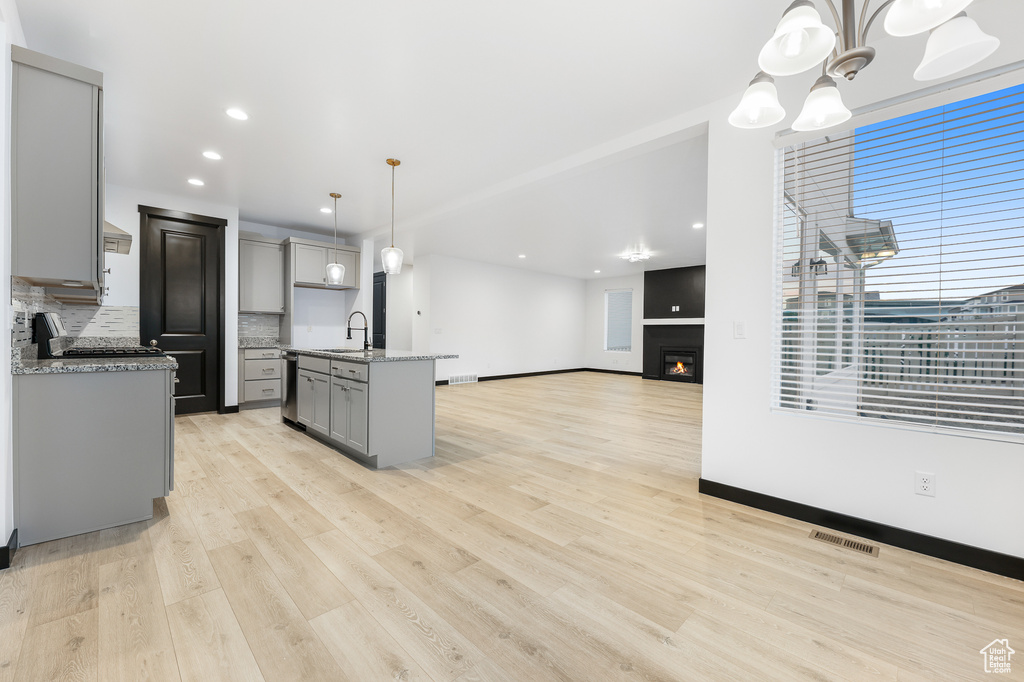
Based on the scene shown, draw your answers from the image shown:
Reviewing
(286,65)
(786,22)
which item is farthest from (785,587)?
(286,65)

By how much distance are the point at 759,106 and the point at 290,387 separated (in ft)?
15.2

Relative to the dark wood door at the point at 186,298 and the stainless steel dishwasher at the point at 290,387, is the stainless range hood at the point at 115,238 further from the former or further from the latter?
the stainless steel dishwasher at the point at 290,387

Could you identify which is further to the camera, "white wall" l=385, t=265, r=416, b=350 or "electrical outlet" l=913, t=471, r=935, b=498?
"white wall" l=385, t=265, r=416, b=350

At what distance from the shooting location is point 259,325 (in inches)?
239

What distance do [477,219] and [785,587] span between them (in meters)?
4.97

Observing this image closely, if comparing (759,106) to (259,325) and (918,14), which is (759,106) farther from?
(259,325)

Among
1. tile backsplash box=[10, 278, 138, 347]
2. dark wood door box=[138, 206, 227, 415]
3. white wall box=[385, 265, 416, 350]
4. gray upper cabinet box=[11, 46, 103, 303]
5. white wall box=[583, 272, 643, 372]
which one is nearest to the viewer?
gray upper cabinet box=[11, 46, 103, 303]

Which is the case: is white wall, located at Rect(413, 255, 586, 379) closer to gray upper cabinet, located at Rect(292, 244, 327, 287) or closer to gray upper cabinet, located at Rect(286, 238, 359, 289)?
gray upper cabinet, located at Rect(286, 238, 359, 289)

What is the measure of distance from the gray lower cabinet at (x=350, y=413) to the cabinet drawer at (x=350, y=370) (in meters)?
0.04

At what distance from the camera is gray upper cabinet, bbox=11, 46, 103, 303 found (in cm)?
199

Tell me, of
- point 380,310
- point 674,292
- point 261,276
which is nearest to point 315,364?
point 261,276

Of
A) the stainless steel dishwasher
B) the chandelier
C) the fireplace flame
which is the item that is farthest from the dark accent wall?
the chandelier

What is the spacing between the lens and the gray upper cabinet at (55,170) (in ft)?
6.53

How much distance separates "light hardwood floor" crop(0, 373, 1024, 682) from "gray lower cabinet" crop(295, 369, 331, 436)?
87 cm
